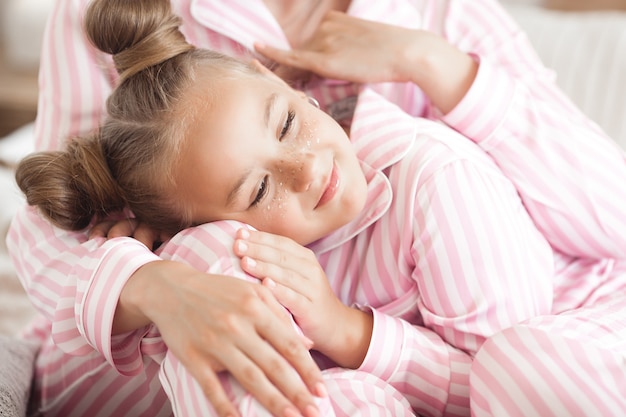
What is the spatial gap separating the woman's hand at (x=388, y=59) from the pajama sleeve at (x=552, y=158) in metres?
0.03

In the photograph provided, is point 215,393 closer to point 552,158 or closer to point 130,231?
point 130,231

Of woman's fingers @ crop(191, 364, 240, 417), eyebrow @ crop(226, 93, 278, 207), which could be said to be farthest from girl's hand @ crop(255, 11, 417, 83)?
woman's fingers @ crop(191, 364, 240, 417)

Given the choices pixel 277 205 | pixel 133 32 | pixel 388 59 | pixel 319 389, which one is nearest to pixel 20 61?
pixel 133 32

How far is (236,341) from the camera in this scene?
0.73 metres

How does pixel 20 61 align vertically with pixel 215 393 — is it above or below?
below

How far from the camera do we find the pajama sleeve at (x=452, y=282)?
36.3 inches

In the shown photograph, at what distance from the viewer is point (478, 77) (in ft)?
3.61

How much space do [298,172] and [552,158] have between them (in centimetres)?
39

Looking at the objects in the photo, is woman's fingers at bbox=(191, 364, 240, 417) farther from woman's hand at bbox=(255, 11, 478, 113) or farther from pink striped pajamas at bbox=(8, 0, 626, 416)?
woman's hand at bbox=(255, 11, 478, 113)

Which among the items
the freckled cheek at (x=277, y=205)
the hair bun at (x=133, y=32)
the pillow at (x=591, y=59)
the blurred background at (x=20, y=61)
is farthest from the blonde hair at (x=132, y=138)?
the blurred background at (x=20, y=61)

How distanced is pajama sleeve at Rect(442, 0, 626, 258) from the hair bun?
429mm

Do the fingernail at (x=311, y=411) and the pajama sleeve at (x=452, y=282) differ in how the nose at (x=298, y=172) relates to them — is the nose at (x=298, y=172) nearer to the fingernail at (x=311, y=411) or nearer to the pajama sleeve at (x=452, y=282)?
the pajama sleeve at (x=452, y=282)

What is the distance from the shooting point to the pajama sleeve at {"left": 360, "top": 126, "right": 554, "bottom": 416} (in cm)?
92

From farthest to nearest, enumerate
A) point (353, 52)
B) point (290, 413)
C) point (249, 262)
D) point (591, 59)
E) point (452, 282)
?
point (591, 59) < point (353, 52) < point (452, 282) < point (249, 262) < point (290, 413)
